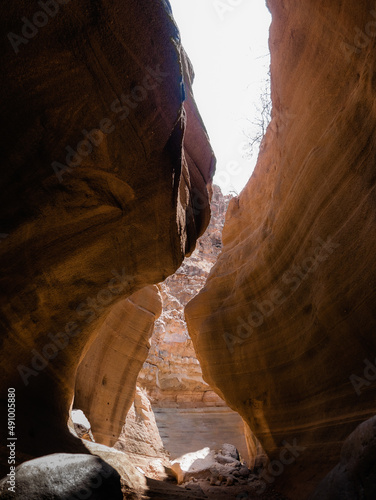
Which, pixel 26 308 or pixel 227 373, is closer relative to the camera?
pixel 26 308

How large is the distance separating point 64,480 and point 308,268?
4383mm

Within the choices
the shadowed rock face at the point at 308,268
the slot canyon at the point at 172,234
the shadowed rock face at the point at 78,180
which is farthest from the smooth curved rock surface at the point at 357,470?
the shadowed rock face at the point at 78,180

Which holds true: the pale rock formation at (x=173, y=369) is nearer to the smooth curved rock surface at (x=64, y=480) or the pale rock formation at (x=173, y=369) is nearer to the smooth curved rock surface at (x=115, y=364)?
the smooth curved rock surface at (x=115, y=364)

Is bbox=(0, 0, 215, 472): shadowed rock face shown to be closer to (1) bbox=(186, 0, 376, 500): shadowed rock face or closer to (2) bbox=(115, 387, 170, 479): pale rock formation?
(1) bbox=(186, 0, 376, 500): shadowed rock face

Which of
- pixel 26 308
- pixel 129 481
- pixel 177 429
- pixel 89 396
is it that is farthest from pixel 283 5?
pixel 177 429

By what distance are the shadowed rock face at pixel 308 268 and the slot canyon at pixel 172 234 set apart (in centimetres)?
3

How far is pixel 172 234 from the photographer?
6148mm

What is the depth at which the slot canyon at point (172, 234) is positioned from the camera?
147 inches

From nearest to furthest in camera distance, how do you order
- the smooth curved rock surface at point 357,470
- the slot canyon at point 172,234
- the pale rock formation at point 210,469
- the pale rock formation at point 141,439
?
the smooth curved rock surface at point 357,470 < the slot canyon at point 172,234 < the pale rock formation at point 210,469 < the pale rock formation at point 141,439

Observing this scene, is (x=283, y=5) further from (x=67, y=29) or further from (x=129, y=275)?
(x=129, y=275)

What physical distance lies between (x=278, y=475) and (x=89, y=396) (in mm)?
4994

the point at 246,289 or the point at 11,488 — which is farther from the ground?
the point at 246,289

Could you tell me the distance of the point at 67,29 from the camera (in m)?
3.63

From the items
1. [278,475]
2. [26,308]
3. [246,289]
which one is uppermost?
[246,289]
